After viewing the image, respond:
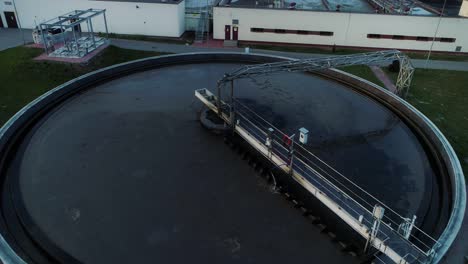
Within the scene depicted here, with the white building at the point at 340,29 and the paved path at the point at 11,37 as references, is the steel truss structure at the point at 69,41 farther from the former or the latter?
the white building at the point at 340,29

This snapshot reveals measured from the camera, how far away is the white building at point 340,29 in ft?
119

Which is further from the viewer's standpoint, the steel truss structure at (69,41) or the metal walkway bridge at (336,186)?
the steel truss structure at (69,41)

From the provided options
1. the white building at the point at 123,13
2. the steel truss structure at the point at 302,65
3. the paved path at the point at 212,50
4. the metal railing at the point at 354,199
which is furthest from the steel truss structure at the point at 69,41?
the metal railing at the point at 354,199

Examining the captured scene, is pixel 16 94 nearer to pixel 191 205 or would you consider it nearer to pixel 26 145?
pixel 26 145

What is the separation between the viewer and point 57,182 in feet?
40.7

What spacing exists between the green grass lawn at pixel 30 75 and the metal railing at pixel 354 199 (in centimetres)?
1728

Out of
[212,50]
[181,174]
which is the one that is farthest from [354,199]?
[212,50]

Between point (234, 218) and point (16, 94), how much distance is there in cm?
2270

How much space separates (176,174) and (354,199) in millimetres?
6477

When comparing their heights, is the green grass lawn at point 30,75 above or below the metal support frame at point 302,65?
below

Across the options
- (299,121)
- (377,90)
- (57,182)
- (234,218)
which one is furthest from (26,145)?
(377,90)

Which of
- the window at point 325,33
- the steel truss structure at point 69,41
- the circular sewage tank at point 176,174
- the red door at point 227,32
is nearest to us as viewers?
the circular sewage tank at point 176,174

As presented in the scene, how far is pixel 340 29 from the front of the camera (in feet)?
122

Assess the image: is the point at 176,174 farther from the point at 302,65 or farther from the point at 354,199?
the point at 302,65
